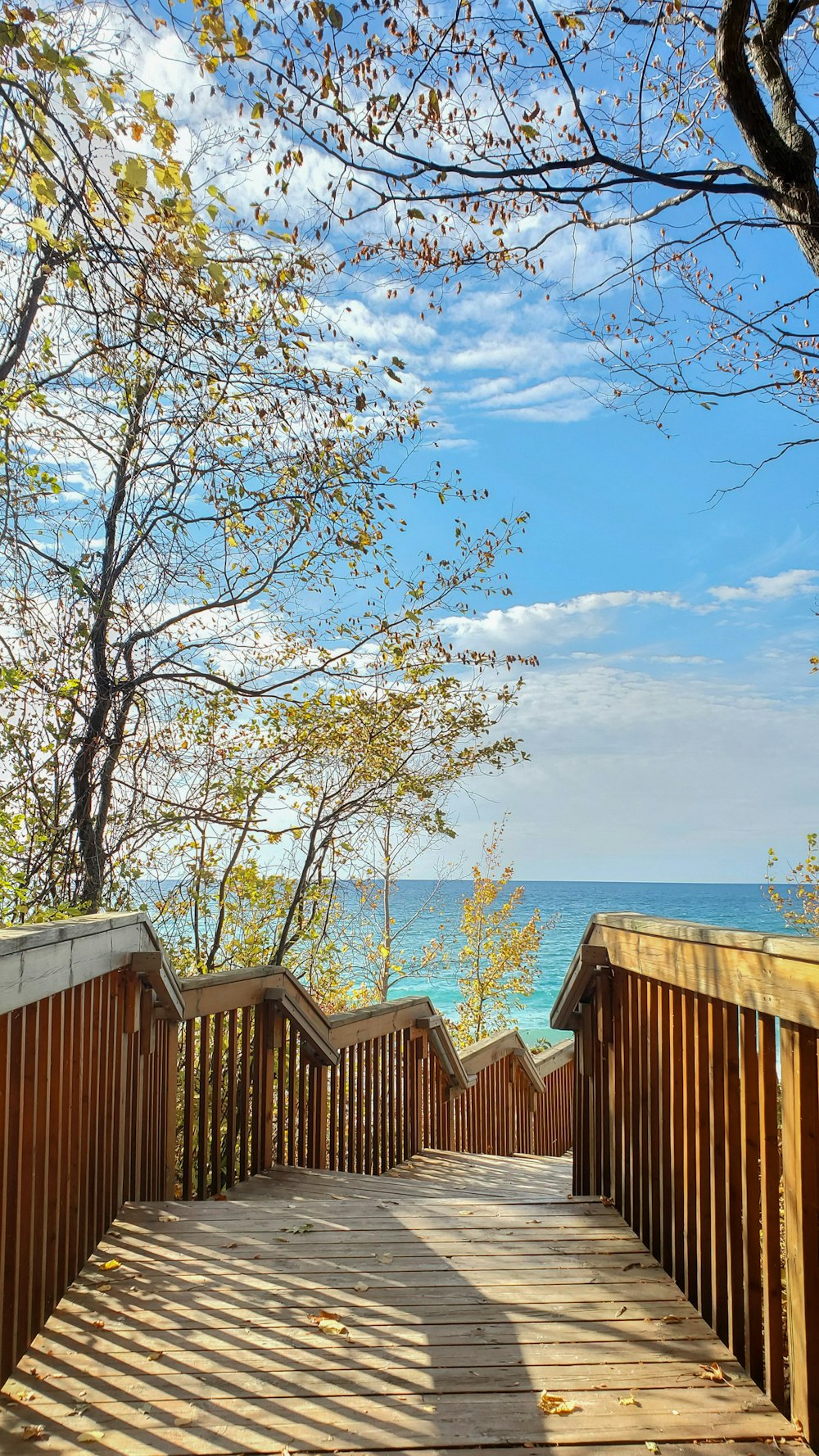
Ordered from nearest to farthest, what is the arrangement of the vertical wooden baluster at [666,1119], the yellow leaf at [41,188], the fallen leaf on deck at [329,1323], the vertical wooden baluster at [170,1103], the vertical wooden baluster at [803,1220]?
the vertical wooden baluster at [803,1220]
the fallen leaf on deck at [329,1323]
the vertical wooden baluster at [666,1119]
the yellow leaf at [41,188]
the vertical wooden baluster at [170,1103]

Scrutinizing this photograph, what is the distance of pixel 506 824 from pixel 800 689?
24.8 m

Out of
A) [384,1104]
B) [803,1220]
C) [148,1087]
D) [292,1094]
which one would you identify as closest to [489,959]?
[384,1104]

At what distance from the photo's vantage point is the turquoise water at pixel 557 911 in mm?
28000

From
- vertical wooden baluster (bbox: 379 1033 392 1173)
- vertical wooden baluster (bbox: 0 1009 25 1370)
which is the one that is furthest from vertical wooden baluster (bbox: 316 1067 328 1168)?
vertical wooden baluster (bbox: 0 1009 25 1370)

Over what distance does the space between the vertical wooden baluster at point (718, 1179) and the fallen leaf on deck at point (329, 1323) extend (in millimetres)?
881

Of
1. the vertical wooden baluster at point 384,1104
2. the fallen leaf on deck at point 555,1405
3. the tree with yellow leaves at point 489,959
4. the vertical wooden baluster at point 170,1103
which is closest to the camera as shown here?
the fallen leaf on deck at point 555,1405

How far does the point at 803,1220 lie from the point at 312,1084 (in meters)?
3.42

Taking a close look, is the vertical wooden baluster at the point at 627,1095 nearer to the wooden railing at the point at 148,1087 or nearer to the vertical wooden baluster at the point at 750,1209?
the vertical wooden baluster at the point at 750,1209

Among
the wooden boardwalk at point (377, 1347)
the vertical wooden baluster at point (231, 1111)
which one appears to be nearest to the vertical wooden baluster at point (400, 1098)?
the vertical wooden baluster at point (231, 1111)

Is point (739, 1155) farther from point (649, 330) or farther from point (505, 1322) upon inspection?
point (649, 330)

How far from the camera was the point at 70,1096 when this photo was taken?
249 cm

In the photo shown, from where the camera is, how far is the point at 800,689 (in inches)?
1511

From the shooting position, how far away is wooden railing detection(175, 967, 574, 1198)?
396cm

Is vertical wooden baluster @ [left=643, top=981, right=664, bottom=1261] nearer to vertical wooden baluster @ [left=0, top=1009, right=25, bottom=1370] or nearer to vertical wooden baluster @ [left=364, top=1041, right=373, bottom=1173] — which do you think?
vertical wooden baluster @ [left=0, top=1009, right=25, bottom=1370]
